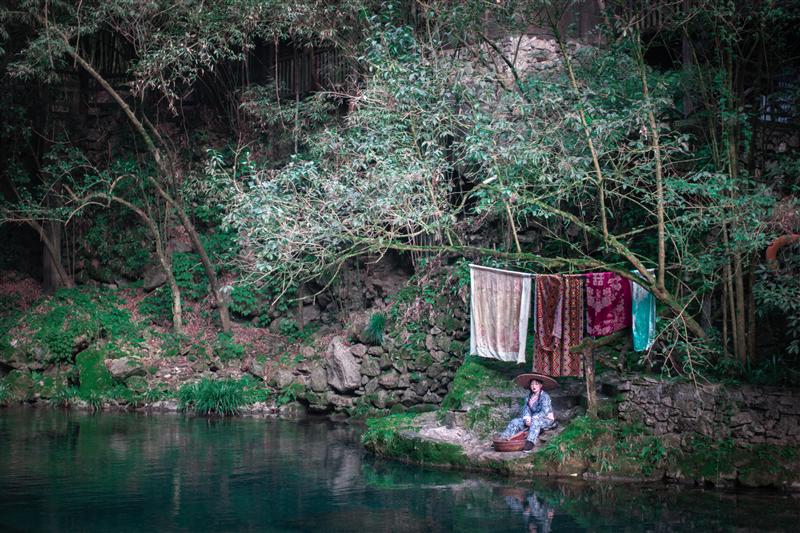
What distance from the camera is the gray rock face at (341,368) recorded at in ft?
56.9

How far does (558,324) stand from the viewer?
1348 centimetres

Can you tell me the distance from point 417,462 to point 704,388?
166 inches

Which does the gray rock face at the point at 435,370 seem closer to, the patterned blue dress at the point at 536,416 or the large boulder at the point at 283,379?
the large boulder at the point at 283,379

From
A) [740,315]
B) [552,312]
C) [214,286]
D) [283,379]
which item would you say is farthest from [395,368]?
[740,315]

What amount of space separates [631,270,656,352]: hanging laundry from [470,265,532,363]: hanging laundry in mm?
1847

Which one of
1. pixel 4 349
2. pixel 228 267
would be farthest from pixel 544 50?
pixel 4 349

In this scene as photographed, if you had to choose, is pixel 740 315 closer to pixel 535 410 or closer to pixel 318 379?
pixel 535 410

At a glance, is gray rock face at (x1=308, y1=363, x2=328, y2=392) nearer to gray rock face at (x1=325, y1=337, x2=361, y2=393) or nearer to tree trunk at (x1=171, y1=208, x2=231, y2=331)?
gray rock face at (x1=325, y1=337, x2=361, y2=393)

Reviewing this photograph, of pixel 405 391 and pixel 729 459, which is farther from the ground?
pixel 405 391

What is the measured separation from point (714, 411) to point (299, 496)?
5.65 metres

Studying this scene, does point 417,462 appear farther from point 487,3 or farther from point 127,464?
point 487,3

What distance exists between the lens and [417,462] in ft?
41.4

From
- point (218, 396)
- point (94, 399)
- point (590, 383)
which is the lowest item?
point (94, 399)

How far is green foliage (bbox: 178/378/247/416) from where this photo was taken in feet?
59.0
